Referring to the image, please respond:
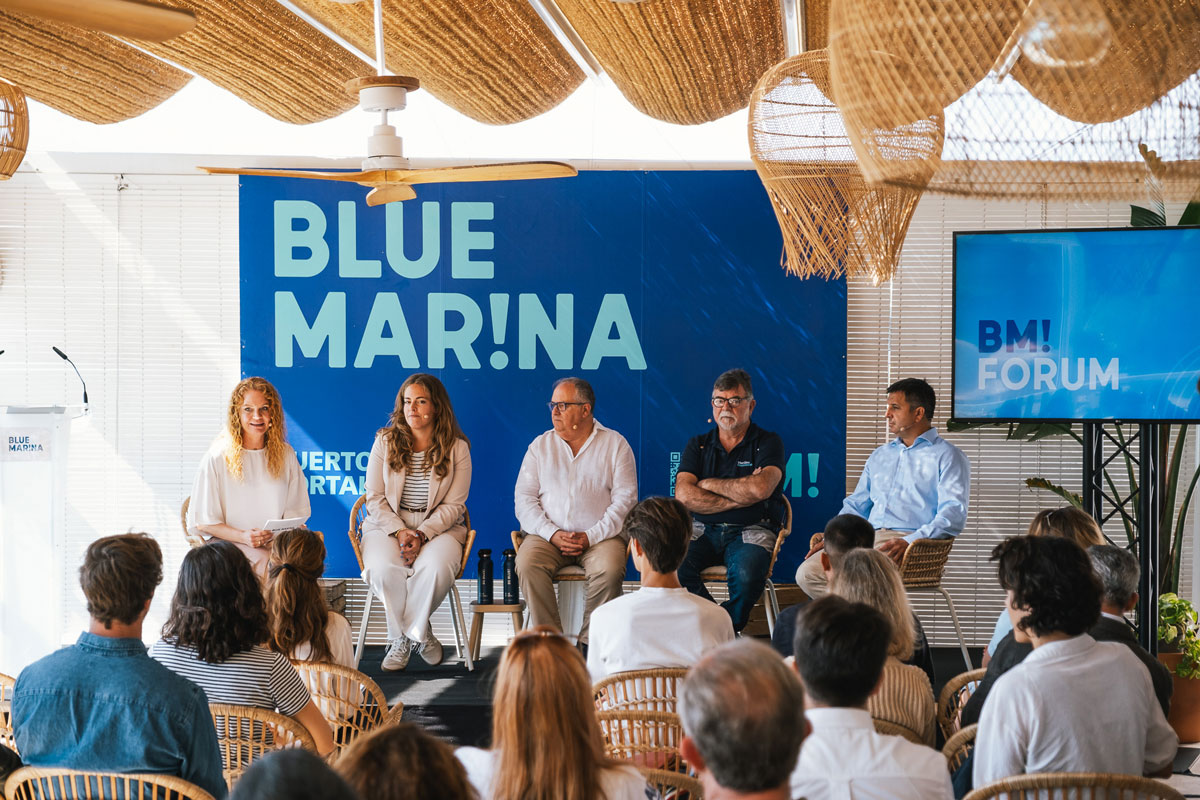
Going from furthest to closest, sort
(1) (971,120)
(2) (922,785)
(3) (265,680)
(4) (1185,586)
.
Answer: (4) (1185,586)
(3) (265,680)
(2) (922,785)
(1) (971,120)

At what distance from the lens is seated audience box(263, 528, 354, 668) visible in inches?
137

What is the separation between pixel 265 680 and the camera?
9.32 feet

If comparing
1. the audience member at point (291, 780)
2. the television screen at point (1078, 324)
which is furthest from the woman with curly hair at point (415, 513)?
the audience member at point (291, 780)

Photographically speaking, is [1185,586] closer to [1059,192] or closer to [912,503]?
[912,503]

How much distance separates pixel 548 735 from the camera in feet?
6.33

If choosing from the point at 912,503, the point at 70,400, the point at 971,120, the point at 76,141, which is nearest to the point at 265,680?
the point at 971,120

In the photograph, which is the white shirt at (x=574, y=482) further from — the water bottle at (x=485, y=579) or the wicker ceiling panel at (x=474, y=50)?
the wicker ceiling panel at (x=474, y=50)

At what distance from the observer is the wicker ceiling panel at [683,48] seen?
511cm

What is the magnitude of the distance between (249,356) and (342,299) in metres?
0.67

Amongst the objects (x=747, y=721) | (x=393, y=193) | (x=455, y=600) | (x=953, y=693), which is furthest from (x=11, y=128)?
(x=953, y=693)

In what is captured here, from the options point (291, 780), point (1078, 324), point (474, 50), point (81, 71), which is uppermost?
point (474, 50)

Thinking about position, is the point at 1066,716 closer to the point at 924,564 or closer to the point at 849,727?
the point at 849,727

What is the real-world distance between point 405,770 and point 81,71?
5.40m

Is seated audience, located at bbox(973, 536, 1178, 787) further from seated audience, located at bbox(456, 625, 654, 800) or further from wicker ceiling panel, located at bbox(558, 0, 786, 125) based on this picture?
wicker ceiling panel, located at bbox(558, 0, 786, 125)
